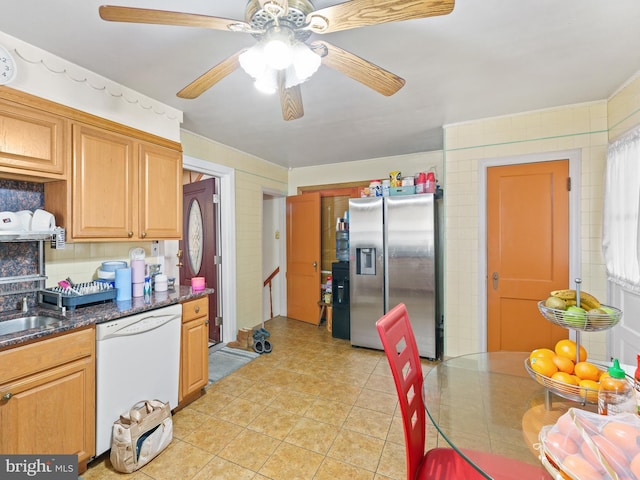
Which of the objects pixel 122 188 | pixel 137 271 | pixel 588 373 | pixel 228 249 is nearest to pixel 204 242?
pixel 228 249

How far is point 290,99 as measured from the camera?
1.66 m

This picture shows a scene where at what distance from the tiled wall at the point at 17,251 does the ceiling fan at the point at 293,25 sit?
138cm

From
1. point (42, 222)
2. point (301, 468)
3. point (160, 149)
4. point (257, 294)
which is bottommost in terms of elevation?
point (301, 468)

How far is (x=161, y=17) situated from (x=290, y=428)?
240cm

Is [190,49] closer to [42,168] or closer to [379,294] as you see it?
[42,168]

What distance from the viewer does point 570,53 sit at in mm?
1821

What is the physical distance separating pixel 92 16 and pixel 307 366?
3.07 m

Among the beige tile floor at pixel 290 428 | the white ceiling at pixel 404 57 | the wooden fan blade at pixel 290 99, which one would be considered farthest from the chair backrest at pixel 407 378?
the white ceiling at pixel 404 57

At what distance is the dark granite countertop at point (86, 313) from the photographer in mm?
1415

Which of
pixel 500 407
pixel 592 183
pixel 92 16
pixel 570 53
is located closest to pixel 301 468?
pixel 500 407

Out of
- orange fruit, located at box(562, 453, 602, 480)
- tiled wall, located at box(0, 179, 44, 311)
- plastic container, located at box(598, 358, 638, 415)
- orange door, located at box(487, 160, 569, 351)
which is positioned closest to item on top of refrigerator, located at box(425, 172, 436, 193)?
orange door, located at box(487, 160, 569, 351)

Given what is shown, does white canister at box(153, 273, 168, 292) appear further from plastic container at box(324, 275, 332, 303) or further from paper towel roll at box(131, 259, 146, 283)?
plastic container at box(324, 275, 332, 303)

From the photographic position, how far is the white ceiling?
1.48 m

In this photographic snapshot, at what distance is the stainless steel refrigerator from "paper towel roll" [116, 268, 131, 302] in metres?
2.27
